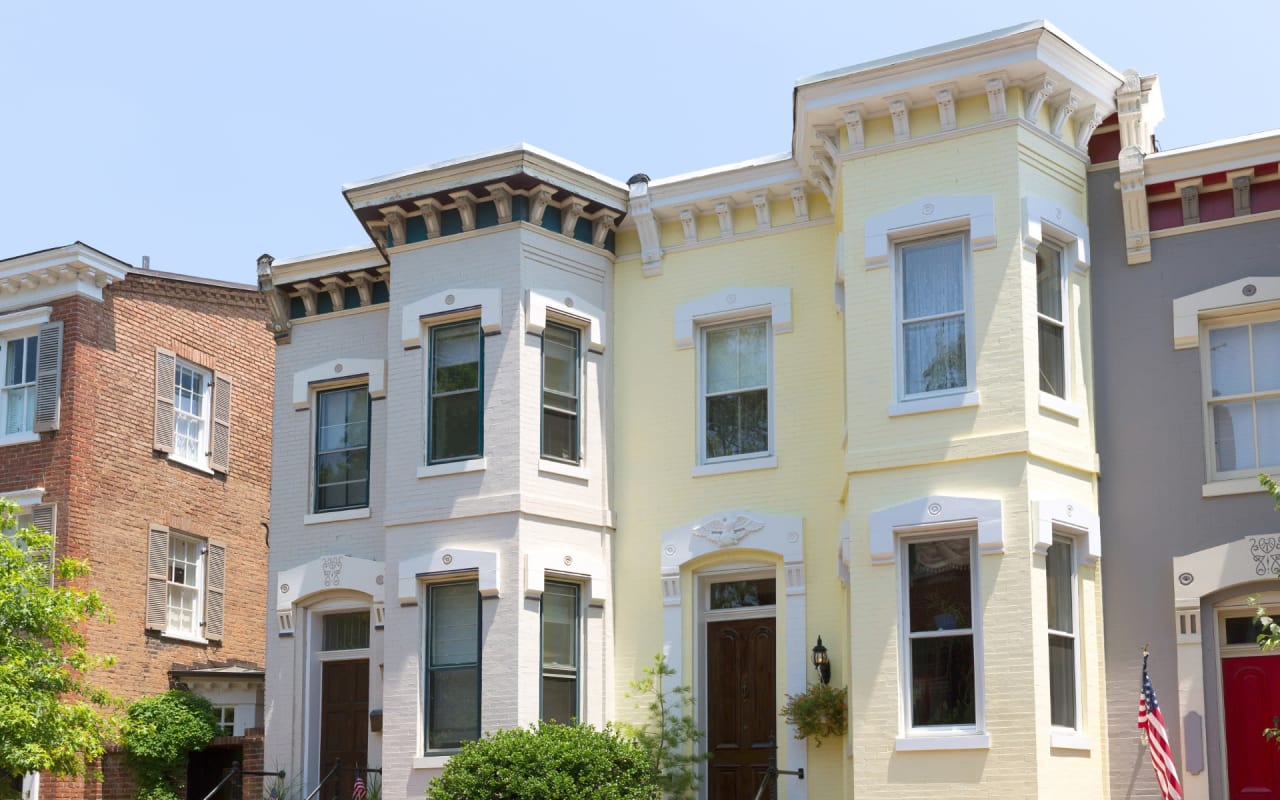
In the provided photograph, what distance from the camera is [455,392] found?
17984 millimetres

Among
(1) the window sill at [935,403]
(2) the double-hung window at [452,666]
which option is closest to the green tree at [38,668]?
(2) the double-hung window at [452,666]

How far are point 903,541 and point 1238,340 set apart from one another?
3965mm

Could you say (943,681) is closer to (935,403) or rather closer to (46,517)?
(935,403)

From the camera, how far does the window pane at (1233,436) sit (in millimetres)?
15422

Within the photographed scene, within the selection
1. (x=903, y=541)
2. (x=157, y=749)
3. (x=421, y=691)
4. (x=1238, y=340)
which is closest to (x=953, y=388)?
(x=903, y=541)

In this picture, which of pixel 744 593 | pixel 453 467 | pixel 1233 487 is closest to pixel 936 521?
pixel 1233 487

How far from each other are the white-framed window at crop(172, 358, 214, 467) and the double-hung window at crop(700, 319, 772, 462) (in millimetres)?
10494

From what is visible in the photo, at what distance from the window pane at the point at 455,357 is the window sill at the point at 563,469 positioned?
120 centimetres

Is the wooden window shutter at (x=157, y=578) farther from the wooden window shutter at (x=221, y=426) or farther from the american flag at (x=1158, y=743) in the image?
the american flag at (x=1158, y=743)

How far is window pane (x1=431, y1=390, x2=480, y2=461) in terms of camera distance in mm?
17781

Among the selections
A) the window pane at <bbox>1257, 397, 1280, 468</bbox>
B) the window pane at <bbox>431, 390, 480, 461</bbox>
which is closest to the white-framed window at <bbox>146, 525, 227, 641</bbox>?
the window pane at <bbox>431, 390, 480, 461</bbox>

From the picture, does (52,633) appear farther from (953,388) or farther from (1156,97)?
(1156,97)

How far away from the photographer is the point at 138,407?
79.0ft

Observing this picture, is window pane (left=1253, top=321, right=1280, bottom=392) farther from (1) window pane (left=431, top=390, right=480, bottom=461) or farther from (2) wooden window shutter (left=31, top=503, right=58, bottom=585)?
(2) wooden window shutter (left=31, top=503, right=58, bottom=585)
